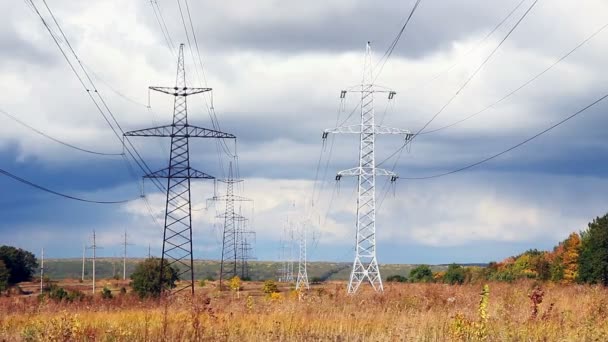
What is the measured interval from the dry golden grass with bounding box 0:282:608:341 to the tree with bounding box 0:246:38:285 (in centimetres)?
11902

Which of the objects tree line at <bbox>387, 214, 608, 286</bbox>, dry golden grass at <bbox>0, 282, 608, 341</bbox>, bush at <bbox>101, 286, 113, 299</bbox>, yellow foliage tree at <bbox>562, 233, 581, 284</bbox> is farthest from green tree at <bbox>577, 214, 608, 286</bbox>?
dry golden grass at <bbox>0, 282, 608, 341</bbox>

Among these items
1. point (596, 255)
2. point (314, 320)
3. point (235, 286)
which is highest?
point (596, 255)

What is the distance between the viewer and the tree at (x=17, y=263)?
5335 inches

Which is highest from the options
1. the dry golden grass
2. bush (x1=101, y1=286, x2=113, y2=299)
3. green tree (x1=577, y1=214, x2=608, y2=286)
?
green tree (x1=577, y1=214, x2=608, y2=286)

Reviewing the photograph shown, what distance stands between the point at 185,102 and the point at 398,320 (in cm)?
3042

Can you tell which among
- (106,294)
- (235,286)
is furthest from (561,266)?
(106,294)

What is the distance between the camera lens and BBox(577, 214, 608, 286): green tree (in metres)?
81.8

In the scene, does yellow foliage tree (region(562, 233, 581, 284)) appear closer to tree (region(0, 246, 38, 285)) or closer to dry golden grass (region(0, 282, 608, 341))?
dry golden grass (region(0, 282, 608, 341))

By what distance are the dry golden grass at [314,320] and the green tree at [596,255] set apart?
6048 cm

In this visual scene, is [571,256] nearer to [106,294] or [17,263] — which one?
[106,294]

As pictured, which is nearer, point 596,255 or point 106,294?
point 106,294

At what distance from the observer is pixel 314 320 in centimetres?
1836

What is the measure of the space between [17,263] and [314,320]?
134 metres

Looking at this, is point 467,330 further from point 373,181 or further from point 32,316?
point 373,181
